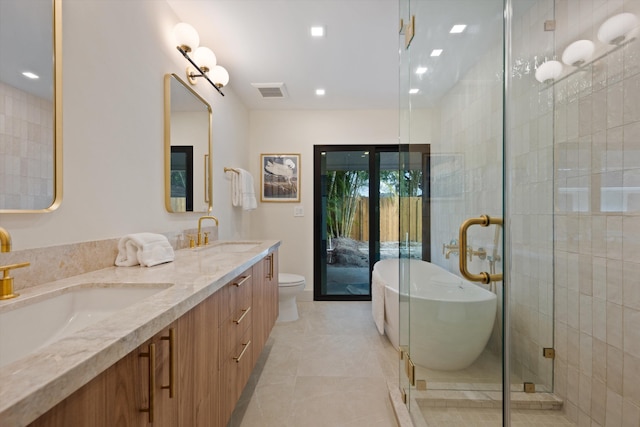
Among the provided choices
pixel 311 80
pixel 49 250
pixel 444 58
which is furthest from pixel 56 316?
pixel 311 80

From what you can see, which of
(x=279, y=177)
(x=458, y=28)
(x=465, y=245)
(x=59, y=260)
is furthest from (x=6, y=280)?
(x=279, y=177)

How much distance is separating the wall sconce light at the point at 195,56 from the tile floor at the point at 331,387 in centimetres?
212

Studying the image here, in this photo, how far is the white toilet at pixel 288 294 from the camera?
2707 millimetres

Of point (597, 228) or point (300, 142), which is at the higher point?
point (300, 142)

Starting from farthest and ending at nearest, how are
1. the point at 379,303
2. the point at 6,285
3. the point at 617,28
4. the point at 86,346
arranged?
the point at 379,303 → the point at 617,28 → the point at 6,285 → the point at 86,346

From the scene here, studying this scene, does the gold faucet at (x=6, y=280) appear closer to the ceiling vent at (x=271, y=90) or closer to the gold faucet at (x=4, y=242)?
the gold faucet at (x=4, y=242)

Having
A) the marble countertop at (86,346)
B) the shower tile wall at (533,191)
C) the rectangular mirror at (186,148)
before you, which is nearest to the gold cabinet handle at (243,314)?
the marble countertop at (86,346)

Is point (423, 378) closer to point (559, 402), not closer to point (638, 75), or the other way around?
point (559, 402)

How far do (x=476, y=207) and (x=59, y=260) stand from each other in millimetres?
1637

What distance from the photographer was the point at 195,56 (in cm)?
198

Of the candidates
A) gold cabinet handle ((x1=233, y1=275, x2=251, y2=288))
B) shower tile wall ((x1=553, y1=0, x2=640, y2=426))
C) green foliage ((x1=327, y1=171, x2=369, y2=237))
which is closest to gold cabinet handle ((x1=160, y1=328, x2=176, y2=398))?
gold cabinet handle ((x1=233, y1=275, x2=251, y2=288))

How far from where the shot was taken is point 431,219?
150cm

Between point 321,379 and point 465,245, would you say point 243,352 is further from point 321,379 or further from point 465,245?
point 465,245

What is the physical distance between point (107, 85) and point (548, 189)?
2.23m
